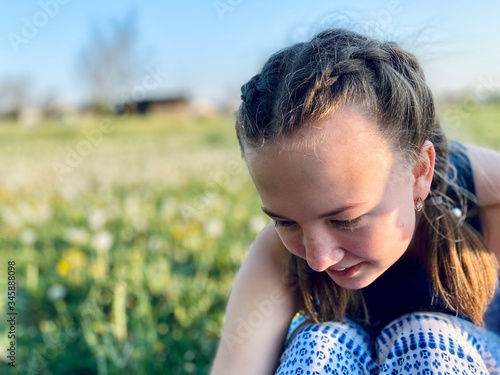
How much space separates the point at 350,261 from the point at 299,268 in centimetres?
18

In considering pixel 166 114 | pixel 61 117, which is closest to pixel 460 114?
pixel 61 117

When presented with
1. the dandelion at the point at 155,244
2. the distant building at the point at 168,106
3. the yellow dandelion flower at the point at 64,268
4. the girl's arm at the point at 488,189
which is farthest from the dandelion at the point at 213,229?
the distant building at the point at 168,106

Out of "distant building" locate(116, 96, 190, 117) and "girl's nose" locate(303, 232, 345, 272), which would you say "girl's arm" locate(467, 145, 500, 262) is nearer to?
"girl's nose" locate(303, 232, 345, 272)

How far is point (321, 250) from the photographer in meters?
1.07

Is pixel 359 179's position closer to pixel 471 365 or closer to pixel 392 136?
pixel 392 136

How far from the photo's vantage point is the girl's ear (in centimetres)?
115

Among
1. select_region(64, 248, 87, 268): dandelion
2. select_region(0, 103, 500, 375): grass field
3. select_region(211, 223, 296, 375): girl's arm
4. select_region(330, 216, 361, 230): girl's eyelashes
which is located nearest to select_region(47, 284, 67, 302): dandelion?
select_region(0, 103, 500, 375): grass field

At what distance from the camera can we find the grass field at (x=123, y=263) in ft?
5.69

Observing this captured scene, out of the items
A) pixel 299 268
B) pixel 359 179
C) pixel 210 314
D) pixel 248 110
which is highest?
pixel 248 110

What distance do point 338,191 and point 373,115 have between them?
0.15m

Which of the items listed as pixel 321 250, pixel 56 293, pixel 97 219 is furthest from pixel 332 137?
pixel 97 219

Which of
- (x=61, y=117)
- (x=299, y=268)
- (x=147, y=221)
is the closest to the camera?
(x=299, y=268)

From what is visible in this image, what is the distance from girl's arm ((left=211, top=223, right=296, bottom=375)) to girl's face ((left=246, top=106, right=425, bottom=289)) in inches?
7.9

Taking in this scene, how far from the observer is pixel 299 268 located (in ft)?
4.22
